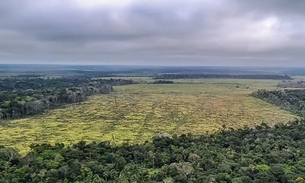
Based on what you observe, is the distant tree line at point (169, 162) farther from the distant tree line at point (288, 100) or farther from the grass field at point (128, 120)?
the distant tree line at point (288, 100)

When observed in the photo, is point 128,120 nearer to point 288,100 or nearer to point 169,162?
point 169,162

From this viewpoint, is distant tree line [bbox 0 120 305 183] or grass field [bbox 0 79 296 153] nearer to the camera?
distant tree line [bbox 0 120 305 183]

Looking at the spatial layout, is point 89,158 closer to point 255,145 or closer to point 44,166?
point 44,166

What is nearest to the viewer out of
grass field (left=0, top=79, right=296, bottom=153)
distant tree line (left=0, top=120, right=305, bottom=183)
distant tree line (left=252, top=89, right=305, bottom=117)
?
distant tree line (left=0, top=120, right=305, bottom=183)

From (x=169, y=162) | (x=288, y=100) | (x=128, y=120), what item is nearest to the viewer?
(x=169, y=162)

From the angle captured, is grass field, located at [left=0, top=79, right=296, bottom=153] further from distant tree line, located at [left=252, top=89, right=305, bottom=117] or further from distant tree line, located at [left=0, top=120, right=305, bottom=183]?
distant tree line, located at [left=0, top=120, right=305, bottom=183]

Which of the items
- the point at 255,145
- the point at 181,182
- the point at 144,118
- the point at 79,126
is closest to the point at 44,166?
the point at 181,182

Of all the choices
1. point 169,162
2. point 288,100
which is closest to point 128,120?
point 169,162

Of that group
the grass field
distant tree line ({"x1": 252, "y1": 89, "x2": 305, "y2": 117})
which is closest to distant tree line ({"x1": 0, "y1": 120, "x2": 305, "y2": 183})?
the grass field

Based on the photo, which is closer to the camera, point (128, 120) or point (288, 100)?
point (128, 120)
